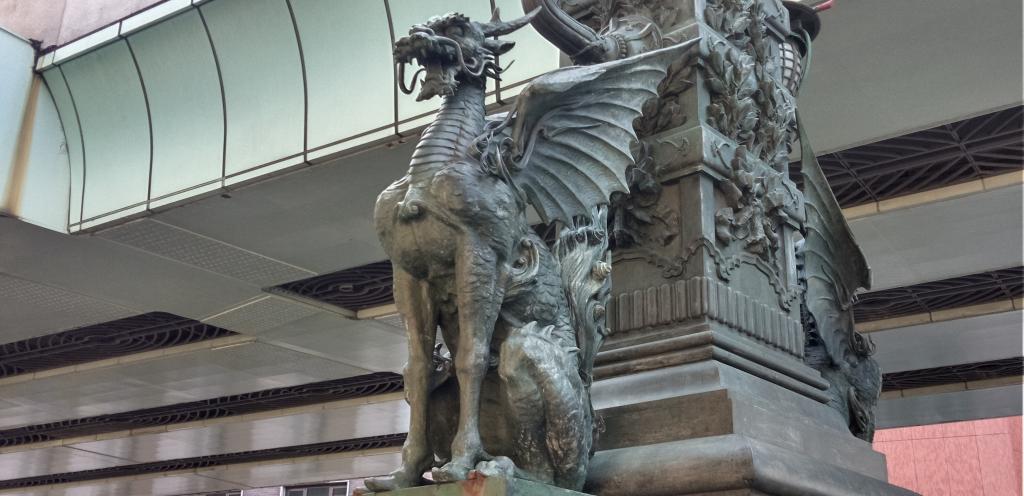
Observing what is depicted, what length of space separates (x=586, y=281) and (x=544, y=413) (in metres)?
0.50

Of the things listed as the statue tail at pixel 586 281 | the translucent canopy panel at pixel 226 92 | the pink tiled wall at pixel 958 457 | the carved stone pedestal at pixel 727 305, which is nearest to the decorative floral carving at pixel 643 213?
the carved stone pedestal at pixel 727 305

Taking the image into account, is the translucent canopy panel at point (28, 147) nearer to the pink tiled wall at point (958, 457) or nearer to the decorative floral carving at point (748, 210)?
the decorative floral carving at point (748, 210)

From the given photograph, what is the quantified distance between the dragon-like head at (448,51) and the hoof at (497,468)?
1.08 metres

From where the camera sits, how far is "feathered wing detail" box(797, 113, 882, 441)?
4379 mm

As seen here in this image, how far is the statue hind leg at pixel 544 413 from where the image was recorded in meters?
2.96

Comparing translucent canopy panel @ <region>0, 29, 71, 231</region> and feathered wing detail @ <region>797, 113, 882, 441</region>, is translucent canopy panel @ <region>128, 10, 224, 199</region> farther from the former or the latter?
feathered wing detail @ <region>797, 113, 882, 441</region>

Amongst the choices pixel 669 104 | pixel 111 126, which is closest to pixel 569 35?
pixel 669 104

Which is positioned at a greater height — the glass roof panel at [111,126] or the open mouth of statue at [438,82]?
the glass roof panel at [111,126]

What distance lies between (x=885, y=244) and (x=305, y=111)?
651 centimetres

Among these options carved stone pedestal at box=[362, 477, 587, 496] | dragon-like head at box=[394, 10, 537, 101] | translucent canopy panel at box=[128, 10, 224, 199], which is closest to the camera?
carved stone pedestal at box=[362, 477, 587, 496]

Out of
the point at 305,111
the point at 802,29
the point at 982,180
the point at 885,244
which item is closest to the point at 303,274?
the point at 305,111

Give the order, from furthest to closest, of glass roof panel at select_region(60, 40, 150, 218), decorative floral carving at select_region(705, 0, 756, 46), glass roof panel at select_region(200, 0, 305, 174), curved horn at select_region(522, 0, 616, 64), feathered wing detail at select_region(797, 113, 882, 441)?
glass roof panel at select_region(60, 40, 150, 218), glass roof panel at select_region(200, 0, 305, 174), feathered wing detail at select_region(797, 113, 882, 441), decorative floral carving at select_region(705, 0, 756, 46), curved horn at select_region(522, 0, 616, 64)

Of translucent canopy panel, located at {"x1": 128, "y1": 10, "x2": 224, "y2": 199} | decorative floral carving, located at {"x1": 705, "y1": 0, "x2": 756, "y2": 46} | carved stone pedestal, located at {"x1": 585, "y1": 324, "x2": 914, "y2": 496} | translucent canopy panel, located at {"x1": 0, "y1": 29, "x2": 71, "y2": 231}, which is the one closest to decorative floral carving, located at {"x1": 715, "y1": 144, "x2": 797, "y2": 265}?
carved stone pedestal, located at {"x1": 585, "y1": 324, "x2": 914, "y2": 496}

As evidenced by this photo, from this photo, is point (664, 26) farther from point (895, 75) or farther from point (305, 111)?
point (305, 111)
